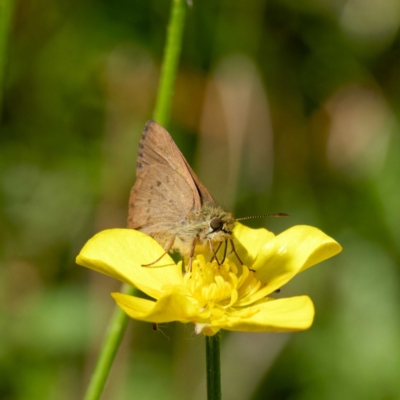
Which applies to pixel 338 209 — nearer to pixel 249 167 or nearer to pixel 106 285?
pixel 249 167

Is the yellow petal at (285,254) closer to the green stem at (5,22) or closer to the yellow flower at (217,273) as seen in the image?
the yellow flower at (217,273)

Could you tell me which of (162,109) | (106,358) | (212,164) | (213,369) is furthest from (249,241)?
(212,164)

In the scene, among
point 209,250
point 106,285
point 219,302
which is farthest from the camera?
point 106,285

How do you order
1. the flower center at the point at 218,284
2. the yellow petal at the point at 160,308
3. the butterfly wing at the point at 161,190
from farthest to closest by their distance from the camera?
1. the butterfly wing at the point at 161,190
2. the flower center at the point at 218,284
3. the yellow petal at the point at 160,308

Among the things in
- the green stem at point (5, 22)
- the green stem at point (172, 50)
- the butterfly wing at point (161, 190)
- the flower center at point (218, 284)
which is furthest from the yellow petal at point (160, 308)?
the green stem at point (5, 22)

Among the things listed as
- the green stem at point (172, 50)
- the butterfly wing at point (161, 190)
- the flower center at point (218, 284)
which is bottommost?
the flower center at point (218, 284)

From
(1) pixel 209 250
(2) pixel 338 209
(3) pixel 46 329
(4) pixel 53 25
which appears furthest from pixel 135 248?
(4) pixel 53 25
